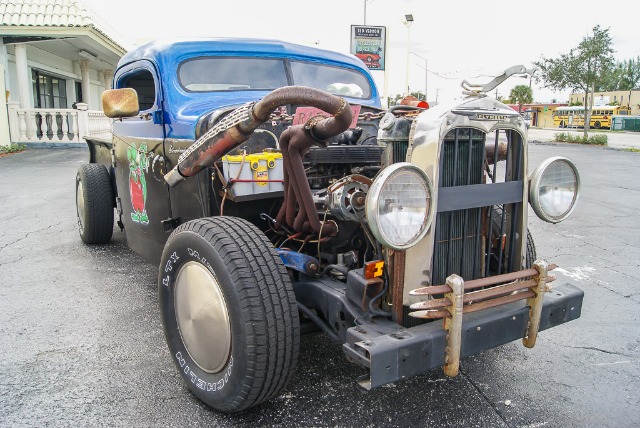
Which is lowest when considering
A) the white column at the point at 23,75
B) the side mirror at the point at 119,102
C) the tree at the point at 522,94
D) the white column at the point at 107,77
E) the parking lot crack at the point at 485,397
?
the parking lot crack at the point at 485,397

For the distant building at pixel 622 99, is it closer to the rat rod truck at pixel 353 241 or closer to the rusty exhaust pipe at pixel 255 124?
the rat rod truck at pixel 353 241

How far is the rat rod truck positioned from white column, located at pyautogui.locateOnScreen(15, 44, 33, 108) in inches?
558

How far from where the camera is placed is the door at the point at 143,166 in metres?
3.55

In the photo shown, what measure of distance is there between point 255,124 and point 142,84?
2471 millimetres

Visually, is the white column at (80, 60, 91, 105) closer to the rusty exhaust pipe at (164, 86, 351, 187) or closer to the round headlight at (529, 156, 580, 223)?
the rusty exhaust pipe at (164, 86, 351, 187)

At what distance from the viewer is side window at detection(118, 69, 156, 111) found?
417 cm

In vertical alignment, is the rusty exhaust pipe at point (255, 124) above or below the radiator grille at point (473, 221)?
above

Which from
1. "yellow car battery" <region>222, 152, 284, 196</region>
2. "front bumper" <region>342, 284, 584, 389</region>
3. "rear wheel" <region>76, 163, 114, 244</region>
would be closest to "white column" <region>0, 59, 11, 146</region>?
"rear wheel" <region>76, 163, 114, 244</region>

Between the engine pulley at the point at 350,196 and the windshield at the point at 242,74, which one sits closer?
the engine pulley at the point at 350,196

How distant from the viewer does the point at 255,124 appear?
Answer: 2.36 m

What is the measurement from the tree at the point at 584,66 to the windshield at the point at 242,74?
2320 cm

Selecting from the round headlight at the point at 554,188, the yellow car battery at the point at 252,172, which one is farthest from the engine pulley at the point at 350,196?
the round headlight at the point at 554,188

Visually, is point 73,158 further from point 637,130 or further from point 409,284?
point 637,130

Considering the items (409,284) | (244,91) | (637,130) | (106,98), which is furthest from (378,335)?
(637,130)
